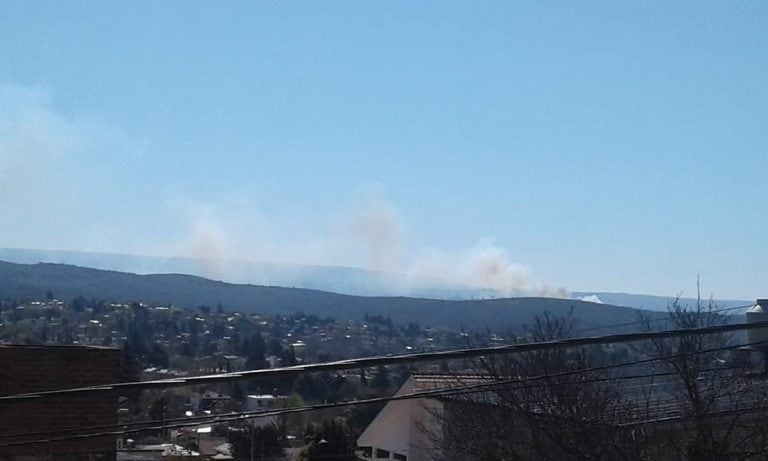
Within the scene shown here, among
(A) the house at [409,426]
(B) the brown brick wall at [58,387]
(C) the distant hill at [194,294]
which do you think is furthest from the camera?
(C) the distant hill at [194,294]

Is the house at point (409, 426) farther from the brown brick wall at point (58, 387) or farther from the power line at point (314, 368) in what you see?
the power line at point (314, 368)

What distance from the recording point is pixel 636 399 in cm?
1698

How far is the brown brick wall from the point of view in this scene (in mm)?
13281

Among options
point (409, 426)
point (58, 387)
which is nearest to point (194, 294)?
point (409, 426)

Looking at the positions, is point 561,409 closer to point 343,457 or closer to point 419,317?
point 343,457

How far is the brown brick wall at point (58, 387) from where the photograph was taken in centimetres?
1328

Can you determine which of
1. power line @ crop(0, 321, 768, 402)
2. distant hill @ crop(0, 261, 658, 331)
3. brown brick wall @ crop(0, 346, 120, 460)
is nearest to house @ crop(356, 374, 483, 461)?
brown brick wall @ crop(0, 346, 120, 460)

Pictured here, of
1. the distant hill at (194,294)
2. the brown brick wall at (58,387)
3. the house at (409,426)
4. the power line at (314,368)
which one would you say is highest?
the distant hill at (194,294)

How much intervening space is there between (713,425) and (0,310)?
6995 centimetres

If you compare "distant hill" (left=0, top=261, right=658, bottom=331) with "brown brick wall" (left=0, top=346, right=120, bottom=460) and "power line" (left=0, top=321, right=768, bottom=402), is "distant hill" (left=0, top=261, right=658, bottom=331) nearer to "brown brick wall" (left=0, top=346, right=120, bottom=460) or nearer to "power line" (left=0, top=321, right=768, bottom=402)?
"brown brick wall" (left=0, top=346, right=120, bottom=460)

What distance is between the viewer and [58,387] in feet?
45.3

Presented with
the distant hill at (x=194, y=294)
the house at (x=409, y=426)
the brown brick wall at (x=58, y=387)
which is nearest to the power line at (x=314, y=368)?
the brown brick wall at (x=58, y=387)

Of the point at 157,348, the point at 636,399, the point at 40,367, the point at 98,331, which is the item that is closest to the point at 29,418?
the point at 40,367

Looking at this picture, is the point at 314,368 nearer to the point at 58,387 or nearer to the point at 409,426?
the point at 58,387
